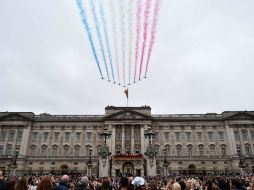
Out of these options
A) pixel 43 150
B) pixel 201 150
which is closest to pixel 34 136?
pixel 43 150

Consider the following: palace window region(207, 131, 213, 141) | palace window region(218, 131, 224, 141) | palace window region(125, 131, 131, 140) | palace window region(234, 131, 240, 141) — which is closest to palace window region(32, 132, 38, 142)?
palace window region(125, 131, 131, 140)

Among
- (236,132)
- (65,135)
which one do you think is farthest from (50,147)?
(236,132)

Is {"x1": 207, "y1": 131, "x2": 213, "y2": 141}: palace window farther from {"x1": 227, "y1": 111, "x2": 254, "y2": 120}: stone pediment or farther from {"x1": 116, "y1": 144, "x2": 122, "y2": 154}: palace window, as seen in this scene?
{"x1": 116, "y1": 144, "x2": 122, "y2": 154}: palace window

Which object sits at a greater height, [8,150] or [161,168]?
[8,150]

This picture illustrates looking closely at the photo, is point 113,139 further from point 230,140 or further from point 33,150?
point 230,140

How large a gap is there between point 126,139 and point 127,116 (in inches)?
247

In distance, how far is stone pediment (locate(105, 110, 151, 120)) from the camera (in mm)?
67000

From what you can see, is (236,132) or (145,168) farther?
(236,132)

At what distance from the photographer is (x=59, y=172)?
63438 mm

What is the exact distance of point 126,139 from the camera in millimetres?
65750

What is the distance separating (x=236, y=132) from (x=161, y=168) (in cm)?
2309

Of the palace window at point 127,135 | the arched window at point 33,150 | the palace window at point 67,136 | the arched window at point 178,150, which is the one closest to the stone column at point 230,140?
the arched window at point 178,150

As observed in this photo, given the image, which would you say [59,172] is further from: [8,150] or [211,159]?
[211,159]

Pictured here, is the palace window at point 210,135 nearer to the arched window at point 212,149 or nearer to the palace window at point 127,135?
the arched window at point 212,149
